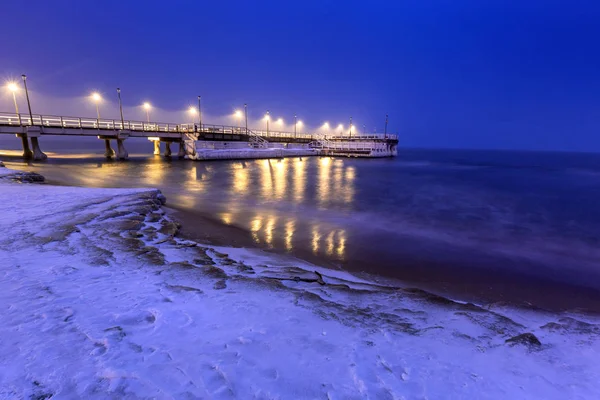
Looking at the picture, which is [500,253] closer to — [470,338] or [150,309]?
[470,338]

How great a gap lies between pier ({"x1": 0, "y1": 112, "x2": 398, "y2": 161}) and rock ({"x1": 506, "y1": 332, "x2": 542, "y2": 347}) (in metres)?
46.1

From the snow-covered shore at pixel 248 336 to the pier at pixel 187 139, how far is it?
4202cm

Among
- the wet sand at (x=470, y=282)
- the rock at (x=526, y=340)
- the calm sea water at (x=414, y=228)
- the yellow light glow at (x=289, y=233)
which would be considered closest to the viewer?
the rock at (x=526, y=340)

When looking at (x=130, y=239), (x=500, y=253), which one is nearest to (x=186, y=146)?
(x=130, y=239)

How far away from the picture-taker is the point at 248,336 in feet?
13.2

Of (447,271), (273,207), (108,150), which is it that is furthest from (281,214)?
(108,150)

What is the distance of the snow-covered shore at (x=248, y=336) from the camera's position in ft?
10.4

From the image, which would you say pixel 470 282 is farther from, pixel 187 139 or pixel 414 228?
pixel 187 139

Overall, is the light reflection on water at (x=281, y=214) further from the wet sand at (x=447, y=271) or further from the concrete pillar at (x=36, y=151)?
the concrete pillar at (x=36, y=151)

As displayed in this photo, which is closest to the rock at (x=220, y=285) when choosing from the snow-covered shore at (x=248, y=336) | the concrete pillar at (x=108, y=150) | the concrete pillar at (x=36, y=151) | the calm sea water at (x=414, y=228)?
the snow-covered shore at (x=248, y=336)

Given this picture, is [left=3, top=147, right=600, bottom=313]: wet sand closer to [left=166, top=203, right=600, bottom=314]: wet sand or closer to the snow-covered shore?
[left=166, top=203, right=600, bottom=314]: wet sand

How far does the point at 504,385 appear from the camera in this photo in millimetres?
3465

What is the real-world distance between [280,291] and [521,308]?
4998 millimetres

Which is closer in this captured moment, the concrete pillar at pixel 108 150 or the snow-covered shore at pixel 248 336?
the snow-covered shore at pixel 248 336
